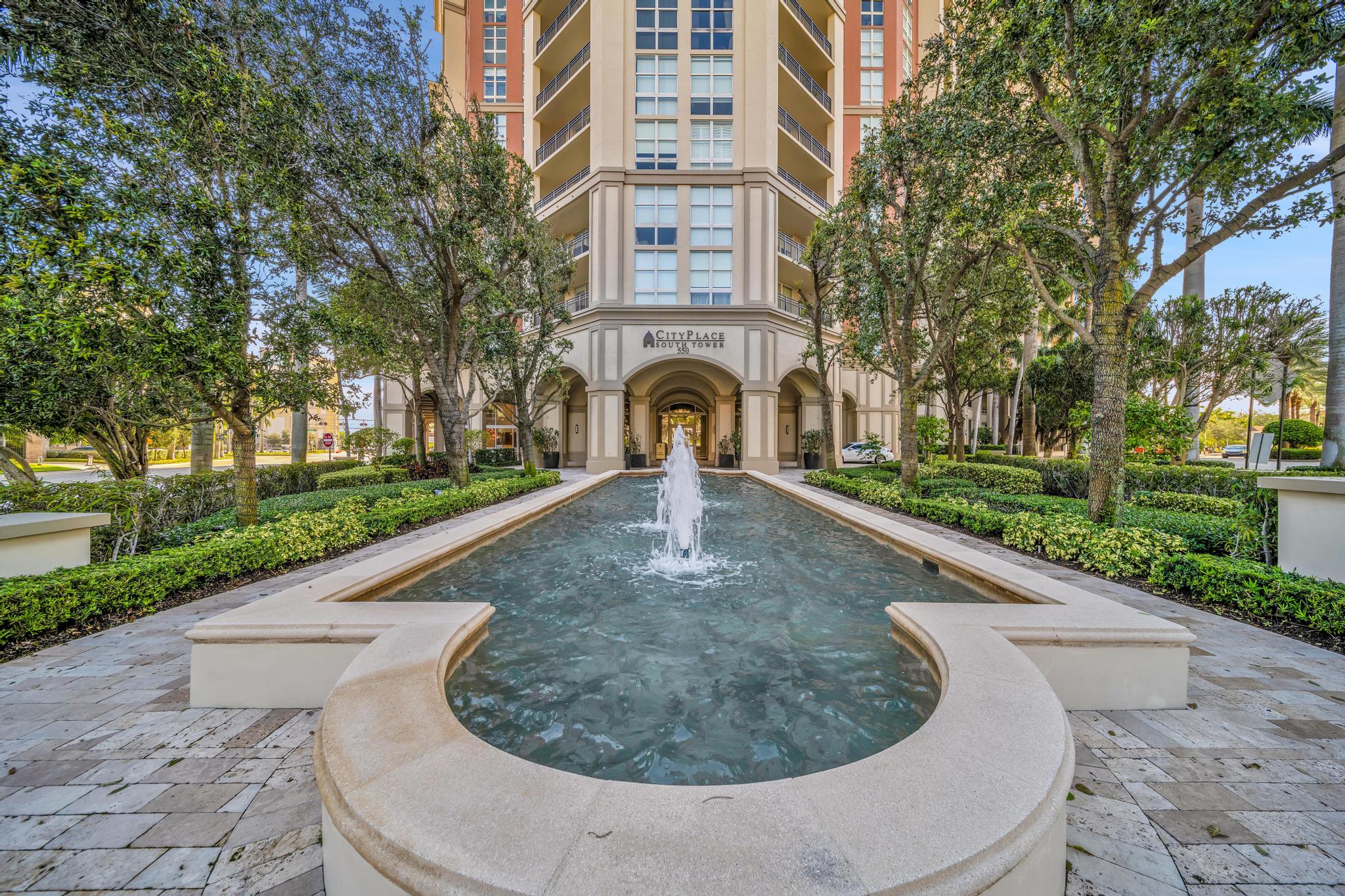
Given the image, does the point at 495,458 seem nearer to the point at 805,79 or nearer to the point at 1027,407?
the point at 805,79

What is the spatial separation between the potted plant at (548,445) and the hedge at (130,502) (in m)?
13.8

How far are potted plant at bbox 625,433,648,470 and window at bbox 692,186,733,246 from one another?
937 centimetres

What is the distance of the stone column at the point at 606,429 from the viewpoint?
20.1 metres

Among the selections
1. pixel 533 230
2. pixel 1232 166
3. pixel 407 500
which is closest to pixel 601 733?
pixel 407 500

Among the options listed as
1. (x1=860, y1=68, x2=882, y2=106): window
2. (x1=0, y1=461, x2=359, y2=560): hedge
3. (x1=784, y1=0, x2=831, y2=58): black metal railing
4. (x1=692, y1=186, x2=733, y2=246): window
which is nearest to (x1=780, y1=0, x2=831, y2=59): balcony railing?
(x1=784, y1=0, x2=831, y2=58): black metal railing

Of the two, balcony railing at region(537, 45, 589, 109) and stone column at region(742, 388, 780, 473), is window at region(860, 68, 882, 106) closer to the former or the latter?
balcony railing at region(537, 45, 589, 109)

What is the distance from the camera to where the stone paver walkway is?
5.99 feet

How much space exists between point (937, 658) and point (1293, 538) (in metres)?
4.82

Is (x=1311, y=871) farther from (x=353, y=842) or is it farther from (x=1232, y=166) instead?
(x=1232, y=166)

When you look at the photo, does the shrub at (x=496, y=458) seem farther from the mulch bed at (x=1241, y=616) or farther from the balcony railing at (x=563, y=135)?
the mulch bed at (x=1241, y=616)

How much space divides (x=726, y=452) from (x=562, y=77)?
60.0ft

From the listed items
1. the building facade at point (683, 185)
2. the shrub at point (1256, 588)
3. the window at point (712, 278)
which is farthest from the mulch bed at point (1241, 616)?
the window at point (712, 278)

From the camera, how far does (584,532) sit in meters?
8.23

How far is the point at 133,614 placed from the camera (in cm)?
437
